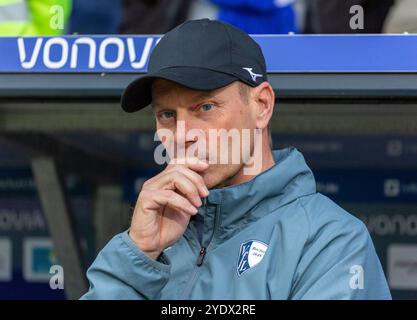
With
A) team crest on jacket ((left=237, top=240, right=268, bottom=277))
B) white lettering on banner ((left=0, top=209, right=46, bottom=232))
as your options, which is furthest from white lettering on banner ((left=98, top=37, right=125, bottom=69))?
white lettering on banner ((left=0, top=209, right=46, bottom=232))

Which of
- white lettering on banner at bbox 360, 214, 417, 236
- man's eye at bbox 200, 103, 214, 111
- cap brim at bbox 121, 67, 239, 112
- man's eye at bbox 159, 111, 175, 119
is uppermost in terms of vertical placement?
cap brim at bbox 121, 67, 239, 112

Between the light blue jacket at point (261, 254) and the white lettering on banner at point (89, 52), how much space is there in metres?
0.48

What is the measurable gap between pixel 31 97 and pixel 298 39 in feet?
1.89

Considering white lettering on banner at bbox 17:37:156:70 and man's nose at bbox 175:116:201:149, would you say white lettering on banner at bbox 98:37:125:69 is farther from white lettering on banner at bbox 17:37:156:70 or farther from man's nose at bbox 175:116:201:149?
man's nose at bbox 175:116:201:149

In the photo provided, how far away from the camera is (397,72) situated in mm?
1527

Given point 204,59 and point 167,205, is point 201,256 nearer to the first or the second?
point 167,205

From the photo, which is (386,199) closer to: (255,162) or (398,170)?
(398,170)

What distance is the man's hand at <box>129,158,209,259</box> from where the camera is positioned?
1150mm

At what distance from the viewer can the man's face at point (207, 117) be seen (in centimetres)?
121

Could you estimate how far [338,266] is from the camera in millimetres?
1114

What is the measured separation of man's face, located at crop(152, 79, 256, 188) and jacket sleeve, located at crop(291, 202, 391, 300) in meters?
0.17

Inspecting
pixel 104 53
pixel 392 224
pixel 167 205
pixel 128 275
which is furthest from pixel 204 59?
pixel 392 224

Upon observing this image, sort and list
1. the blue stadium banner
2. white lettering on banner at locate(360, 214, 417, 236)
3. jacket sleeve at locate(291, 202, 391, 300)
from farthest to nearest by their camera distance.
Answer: white lettering on banner at locate(360, 214, 417, 236) < the blue stadium banner < jacket sleeve at locate(291, 202, 391, 300)

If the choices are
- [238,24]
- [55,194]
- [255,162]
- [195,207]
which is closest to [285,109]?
[238,24]
